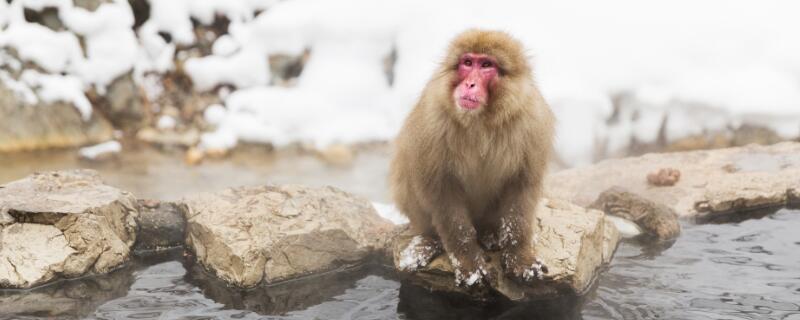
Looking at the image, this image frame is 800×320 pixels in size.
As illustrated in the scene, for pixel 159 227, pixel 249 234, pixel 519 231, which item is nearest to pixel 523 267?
pixel 519 231

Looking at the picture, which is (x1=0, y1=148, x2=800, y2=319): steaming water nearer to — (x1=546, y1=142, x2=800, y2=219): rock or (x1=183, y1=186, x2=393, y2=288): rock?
(x1=183, y1=186, x2=393, y2=288): rock

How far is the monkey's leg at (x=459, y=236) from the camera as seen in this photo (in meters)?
2.97

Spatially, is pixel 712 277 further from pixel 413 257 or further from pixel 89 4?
pixel 89 4

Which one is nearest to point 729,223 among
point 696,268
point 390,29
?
point 696,268

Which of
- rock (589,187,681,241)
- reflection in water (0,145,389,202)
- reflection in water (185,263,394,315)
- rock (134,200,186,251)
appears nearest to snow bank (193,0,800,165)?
reflection in water (0,145,389,202)

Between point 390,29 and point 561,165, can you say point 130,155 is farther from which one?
point 561,165

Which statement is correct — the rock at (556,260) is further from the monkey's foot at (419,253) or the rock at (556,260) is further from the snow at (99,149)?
the snow at (99,149)

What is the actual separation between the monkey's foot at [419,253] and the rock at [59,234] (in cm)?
142

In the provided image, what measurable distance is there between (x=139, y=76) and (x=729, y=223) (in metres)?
4.82

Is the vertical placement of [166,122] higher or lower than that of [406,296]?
higher

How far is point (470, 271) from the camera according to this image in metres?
3.02

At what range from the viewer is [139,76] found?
625 cm

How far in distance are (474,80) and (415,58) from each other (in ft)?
12.5

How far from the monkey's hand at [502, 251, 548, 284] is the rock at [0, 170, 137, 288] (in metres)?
1.90
